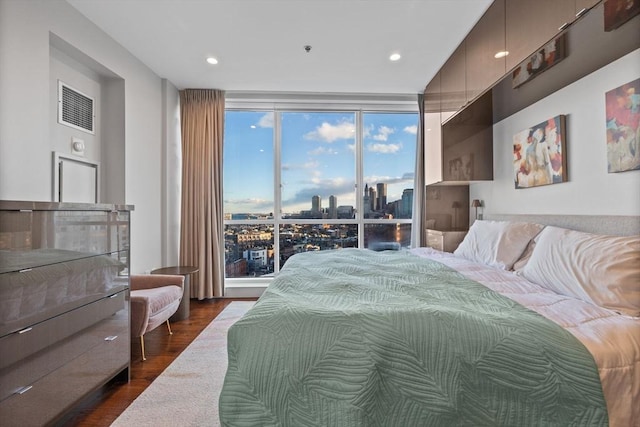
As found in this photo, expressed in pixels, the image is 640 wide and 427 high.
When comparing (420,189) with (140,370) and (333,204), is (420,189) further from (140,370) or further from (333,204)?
(140,370)

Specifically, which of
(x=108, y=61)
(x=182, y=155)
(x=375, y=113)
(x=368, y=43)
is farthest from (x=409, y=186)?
(x=108, y=61)

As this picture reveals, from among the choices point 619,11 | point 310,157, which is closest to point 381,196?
point 310,157

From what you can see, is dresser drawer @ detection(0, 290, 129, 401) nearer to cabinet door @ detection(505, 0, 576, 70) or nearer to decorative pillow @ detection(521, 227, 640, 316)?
decorative pillow @ detection(521, 227, 640, 316)

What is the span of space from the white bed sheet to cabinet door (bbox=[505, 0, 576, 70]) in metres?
1.38

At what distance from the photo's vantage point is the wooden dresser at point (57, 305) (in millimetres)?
1236

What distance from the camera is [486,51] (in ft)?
7.29

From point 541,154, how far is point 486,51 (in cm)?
92

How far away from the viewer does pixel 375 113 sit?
403cm

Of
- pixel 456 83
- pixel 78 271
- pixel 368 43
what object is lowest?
pixel 78 271

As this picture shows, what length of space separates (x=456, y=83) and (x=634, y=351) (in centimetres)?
247

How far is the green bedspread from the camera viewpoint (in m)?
0.92

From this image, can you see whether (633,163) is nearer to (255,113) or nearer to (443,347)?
(443,347)

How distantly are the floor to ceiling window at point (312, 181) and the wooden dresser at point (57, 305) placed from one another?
217 cm

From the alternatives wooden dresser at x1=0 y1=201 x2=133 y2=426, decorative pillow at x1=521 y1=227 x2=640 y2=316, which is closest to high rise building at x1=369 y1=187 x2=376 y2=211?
decorative pillow at x1=521 y1=227 x2=640 y2=316
